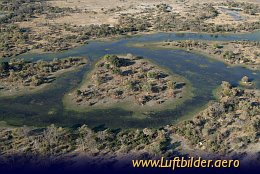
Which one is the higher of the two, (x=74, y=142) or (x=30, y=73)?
(x=30, y=73)

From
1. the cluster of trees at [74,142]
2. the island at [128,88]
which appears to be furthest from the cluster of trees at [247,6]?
the cluster of trees at [74,142]

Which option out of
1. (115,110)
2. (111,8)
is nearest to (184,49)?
(115,110)

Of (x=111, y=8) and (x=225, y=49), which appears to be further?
(x=111, y=8)

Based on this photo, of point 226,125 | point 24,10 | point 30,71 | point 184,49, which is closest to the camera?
point 226,125

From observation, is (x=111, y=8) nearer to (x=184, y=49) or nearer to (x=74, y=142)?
(x=184, y=49)

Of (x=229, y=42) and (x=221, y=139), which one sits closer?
(x=221, y=139)

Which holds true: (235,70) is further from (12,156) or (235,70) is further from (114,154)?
→ (12,156)

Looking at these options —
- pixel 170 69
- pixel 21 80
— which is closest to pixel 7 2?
pixel 21 80

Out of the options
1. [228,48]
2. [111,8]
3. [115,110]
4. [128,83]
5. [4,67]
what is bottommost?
[115,110]
